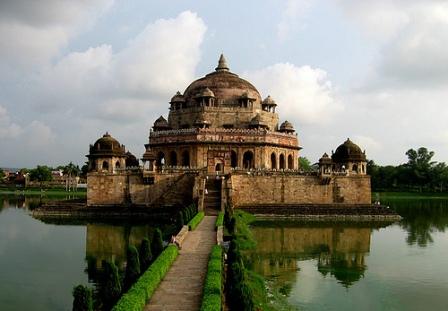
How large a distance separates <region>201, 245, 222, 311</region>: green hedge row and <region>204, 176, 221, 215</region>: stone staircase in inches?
628

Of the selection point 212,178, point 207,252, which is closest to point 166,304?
point 207,252

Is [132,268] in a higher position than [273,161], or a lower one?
lower

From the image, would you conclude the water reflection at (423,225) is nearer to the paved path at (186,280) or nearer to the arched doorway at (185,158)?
the paved path at (186,280)

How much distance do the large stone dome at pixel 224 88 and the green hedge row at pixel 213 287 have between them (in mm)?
29323

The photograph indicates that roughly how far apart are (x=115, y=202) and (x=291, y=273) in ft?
66.6

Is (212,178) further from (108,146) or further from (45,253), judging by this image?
(45,253)

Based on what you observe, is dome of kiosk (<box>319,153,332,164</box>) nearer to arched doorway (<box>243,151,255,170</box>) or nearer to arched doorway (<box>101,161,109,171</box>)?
arched doorway (<box>243,151,255,170</box>)

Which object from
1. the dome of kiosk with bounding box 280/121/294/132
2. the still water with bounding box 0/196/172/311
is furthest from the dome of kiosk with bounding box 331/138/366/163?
the still water with bounding box 0/196/172/311

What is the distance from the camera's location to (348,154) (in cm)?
3722

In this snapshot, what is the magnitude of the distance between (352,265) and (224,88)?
26.8m

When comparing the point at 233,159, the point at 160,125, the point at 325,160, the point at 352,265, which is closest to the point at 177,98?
the point at 160,125

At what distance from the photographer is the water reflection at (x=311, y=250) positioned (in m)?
17.0

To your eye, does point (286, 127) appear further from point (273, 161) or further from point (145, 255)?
point (145, 255)

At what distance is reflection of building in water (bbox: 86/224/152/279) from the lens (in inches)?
735
